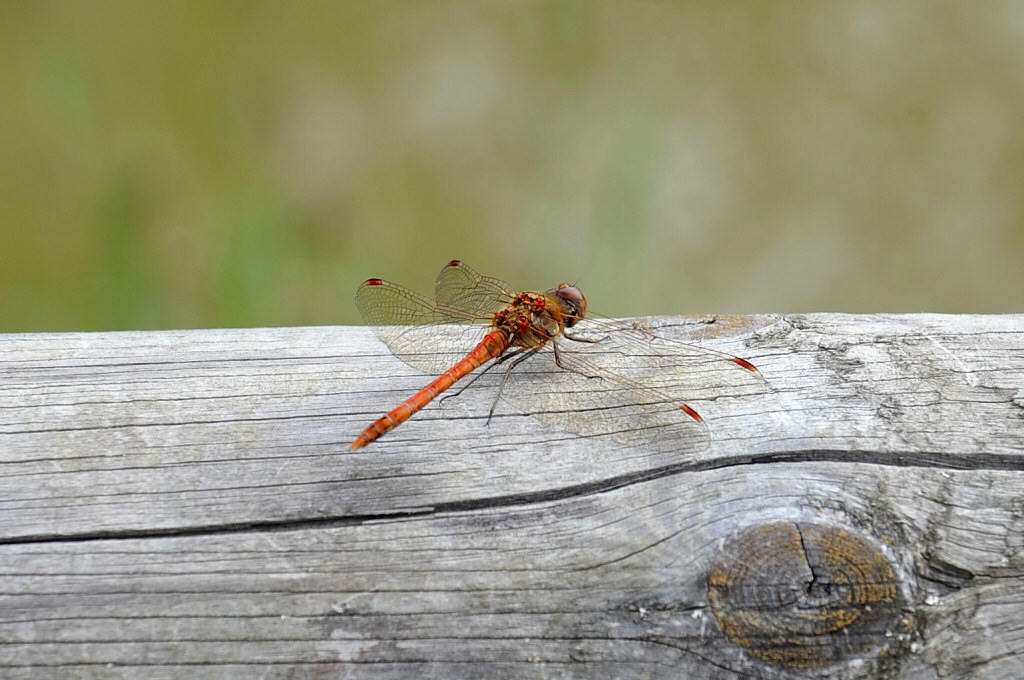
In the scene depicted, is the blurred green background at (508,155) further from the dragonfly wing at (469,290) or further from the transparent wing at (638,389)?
the transparent wing at (638,389)

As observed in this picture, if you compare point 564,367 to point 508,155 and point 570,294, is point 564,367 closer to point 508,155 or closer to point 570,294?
point 570,294

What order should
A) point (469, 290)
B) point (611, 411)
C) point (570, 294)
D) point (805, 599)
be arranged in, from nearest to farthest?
point (805, 599), point (611, 411), point (570, 294), point (469, 290)

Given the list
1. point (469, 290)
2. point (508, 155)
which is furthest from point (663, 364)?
point (508, 155)

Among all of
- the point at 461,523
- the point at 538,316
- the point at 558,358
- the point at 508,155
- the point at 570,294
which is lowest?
the point at 461,523

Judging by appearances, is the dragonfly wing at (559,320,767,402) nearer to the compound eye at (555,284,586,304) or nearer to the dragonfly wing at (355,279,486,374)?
the compound eye at (555,284,586,304)

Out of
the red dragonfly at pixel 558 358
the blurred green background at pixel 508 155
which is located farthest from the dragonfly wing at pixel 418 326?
the blurred green background at pixel 508 155

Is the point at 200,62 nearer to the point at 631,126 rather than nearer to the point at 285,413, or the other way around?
the point at 631,126

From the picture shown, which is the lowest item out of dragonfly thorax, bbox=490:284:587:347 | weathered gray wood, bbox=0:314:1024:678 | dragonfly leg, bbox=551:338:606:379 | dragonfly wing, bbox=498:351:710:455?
weathered gray wood, bbox=0:314:1024:678

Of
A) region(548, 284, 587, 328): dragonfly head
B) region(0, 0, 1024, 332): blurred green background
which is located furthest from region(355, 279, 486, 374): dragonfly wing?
region(0, 0, 1024, 332): blurred green background
